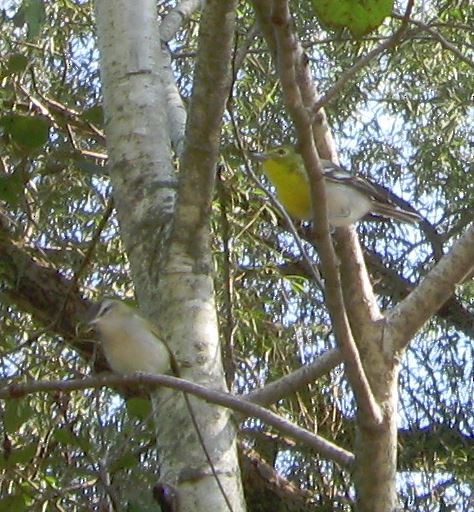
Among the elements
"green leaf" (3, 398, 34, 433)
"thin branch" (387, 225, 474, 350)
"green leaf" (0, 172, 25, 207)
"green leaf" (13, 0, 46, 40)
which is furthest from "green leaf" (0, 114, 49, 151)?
"thin branch" (387, 225, 474, 350)

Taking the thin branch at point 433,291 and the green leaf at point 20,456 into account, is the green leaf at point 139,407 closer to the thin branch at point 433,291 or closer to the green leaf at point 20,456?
the green leaf at point 20,456

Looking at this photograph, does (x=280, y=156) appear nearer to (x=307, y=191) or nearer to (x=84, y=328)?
(x=307, y=191)

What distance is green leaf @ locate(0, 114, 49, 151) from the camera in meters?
2.66

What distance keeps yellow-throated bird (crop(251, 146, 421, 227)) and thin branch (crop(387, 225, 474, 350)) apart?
700 millimetres

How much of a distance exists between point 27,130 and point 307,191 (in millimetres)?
769

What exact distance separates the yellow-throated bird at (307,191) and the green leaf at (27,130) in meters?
0.62

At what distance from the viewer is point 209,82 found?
2033mm

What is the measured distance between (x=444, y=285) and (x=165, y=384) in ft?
1.84

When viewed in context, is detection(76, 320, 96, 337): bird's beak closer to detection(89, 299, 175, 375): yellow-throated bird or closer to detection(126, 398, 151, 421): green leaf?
detection(89, 299, 175, 375): yellow-throated bird

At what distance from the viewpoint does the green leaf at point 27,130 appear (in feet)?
8.73

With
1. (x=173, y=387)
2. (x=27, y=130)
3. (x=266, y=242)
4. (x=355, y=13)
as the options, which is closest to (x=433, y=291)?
(x=173, y=387)

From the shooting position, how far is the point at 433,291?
2076 millimetres

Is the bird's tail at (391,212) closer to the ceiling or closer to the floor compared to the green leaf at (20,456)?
closer to the ceiling

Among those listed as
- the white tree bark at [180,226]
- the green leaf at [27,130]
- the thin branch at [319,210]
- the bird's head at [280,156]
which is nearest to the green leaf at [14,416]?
the white tree bark at [180,226]
